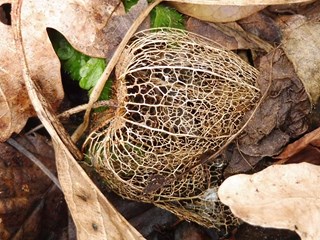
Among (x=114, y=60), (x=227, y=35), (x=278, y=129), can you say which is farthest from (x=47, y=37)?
(x=278, y=129)

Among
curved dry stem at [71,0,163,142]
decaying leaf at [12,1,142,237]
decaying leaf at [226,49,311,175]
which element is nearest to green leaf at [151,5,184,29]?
curved dry stem at [71,0,163,142]

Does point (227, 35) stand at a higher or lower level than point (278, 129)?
higher

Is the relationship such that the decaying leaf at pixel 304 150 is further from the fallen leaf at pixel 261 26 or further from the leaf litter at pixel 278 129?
the fallen leaf at pixel 261 26

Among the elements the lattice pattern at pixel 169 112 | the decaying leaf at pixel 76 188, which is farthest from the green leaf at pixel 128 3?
the decaying leaf at pixel 76 188

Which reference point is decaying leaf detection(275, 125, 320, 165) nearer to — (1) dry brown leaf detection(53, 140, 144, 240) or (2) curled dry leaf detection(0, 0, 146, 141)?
(1) dry brown leaf detection(53, 140, 144, 240)

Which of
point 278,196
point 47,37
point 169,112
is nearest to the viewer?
point 278,196

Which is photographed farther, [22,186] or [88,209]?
[22,186]

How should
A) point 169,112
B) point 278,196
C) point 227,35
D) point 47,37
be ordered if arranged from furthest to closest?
point 227,35 → point 47,37 → point 169,112 → point 278,196

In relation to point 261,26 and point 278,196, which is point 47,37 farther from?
point 278,196
